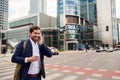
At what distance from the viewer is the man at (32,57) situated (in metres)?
3.32

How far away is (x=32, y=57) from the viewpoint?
3291 millimetres

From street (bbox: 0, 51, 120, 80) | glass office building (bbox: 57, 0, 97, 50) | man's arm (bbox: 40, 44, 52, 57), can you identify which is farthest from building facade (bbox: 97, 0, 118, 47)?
man's arm (bbox: 40, 44, 52, 57)

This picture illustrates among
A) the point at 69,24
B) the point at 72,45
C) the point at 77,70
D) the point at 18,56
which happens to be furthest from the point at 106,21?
the point at 18,56

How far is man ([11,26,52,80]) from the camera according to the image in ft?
10.9

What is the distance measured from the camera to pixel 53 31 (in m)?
91.1

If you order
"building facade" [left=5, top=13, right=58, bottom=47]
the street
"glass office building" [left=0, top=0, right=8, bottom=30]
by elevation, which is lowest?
the street

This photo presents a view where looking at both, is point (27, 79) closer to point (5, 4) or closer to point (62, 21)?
point (62, 21)

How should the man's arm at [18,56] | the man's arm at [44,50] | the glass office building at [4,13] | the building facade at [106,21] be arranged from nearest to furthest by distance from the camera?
the man's arm at [18,56]
the man's arm at [44,50]
the building facade at [106,21]
the glass office building at [4,13]

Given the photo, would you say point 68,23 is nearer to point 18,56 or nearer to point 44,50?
point 44,50

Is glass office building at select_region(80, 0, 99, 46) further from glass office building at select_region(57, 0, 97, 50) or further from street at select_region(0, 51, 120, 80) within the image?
street at select_region(0, 51, 120, 80)

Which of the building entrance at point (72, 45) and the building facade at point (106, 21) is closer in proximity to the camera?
the building entrance at point (72, 45)

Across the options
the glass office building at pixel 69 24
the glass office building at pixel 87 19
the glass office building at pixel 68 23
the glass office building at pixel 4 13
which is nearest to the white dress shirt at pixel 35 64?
the glass office building at pixel 69 24

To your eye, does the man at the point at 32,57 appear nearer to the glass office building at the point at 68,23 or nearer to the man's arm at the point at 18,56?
the man's arm at the point at 18,56

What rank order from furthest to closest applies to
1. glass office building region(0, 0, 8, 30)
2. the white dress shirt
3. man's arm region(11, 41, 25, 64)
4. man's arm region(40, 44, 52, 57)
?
glass office building region(0, 0, 8, 30) < man's arm region(40, 44, 52, 57) < the white dress shirt < man's arm region(11, 41, 25, 64)
